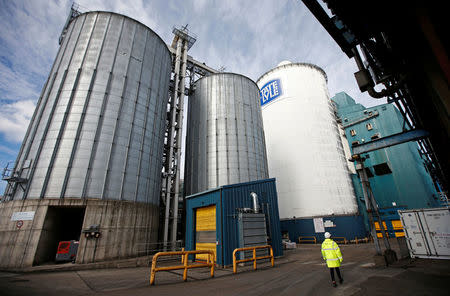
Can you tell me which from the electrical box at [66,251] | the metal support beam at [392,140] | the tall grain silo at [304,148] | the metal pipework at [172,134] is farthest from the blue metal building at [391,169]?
the electrical box at [66,251]

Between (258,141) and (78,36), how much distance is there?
22750 millimetres

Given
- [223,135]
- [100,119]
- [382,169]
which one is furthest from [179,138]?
[382,169]

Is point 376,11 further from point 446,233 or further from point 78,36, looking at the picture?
point 78,36

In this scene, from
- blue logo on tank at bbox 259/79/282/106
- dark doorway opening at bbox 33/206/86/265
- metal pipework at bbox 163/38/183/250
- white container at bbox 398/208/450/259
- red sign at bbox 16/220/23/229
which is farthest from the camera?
blue logo on tank at bbox 259/79/282/106

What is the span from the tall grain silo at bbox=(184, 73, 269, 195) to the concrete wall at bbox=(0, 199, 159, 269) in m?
9.32

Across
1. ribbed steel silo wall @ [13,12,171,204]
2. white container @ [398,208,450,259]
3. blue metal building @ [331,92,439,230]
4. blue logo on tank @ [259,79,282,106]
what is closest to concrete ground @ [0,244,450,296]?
white container @ [398,208,450,259]

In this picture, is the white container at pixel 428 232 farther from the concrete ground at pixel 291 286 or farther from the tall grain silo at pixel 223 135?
the tall grain silo at pixel 223 135

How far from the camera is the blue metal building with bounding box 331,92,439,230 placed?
30.4 m

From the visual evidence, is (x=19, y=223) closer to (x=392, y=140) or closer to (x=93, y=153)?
(x=93, y=153)

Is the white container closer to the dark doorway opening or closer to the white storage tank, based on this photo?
the white storage tank

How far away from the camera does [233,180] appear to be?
79.0 ft

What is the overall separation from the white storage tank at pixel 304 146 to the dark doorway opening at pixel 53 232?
87.7ft

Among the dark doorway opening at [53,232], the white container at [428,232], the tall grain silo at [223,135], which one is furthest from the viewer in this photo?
the tall grain silo at [223,135]

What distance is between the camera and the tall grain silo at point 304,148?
30.0 metres
